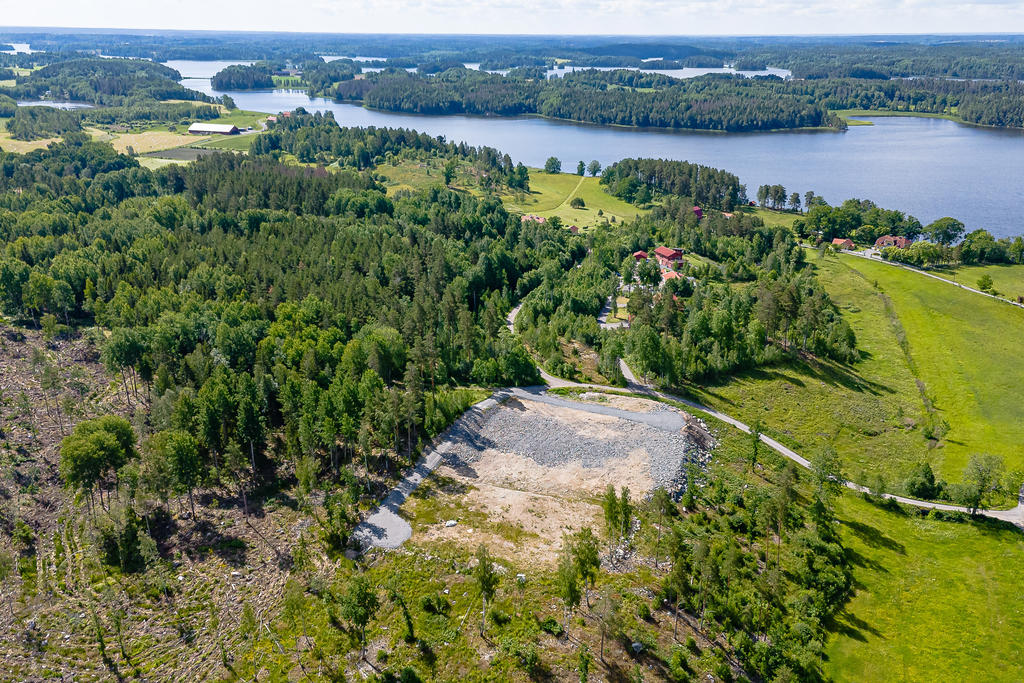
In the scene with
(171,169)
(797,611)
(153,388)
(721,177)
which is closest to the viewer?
(797,611)

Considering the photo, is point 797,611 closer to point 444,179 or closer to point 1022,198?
point 444,179

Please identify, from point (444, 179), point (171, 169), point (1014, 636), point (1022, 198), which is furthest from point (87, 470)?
point (1022, 198)

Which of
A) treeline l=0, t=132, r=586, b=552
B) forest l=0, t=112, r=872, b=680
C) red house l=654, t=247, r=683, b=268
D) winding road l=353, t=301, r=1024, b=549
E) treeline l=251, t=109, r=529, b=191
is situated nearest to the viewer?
forest l=0, t=112, r=872, b=680

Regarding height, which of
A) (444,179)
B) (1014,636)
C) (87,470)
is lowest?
(1014,636)

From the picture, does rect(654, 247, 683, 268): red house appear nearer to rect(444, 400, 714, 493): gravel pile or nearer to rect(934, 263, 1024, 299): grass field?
rect(934, 263, 1024, 299): grass field

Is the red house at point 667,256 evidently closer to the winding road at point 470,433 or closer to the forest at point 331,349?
the forest at point 331,349

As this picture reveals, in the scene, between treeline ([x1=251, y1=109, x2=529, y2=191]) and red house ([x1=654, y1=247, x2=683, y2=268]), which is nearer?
red house ([x1=654, y1=247, x2=683, y2=268])

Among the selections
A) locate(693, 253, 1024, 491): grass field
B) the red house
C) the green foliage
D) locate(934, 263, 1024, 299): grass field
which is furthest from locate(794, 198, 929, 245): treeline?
the green foliage
